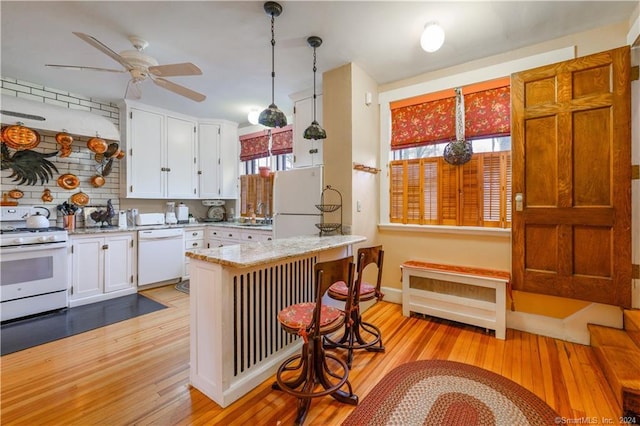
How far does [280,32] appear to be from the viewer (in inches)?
95.1

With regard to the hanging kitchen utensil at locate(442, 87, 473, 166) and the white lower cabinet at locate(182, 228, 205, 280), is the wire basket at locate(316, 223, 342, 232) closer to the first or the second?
the hanging kitchen utensil at locate(442, 87, 473, 166)

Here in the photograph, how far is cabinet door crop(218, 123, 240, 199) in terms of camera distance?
4.91 meters

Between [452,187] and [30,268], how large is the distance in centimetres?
455

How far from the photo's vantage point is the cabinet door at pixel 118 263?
3.54 m

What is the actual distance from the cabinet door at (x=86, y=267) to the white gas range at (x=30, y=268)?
104mm

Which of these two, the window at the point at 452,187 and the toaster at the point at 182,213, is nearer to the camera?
the window at the point at 452,187

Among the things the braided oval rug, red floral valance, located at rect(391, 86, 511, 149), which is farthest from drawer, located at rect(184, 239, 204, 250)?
the braided oval rug

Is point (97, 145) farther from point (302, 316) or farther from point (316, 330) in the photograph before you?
point (316, 330)

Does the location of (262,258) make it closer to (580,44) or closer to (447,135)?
(447,135)

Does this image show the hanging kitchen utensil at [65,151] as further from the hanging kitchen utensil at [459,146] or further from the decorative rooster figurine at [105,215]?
the hanging kitchen utensil at [459,146]

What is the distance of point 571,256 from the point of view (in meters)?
2.36

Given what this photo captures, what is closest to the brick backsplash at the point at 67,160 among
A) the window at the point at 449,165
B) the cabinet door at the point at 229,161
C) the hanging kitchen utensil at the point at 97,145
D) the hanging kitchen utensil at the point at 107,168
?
the hanging kitchen utensil at the point at 107,168

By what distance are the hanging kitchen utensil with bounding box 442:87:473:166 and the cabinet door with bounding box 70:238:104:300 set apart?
4217mm

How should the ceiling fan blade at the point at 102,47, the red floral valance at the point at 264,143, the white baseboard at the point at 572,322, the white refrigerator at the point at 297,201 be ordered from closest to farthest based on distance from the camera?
1. the ceiling fan blade at the point at 102,47
2. the white baseboard at the point at 572,322
3. the white refrigerator at the point at 297,201
4. the red floral valance at the point at 264,143
